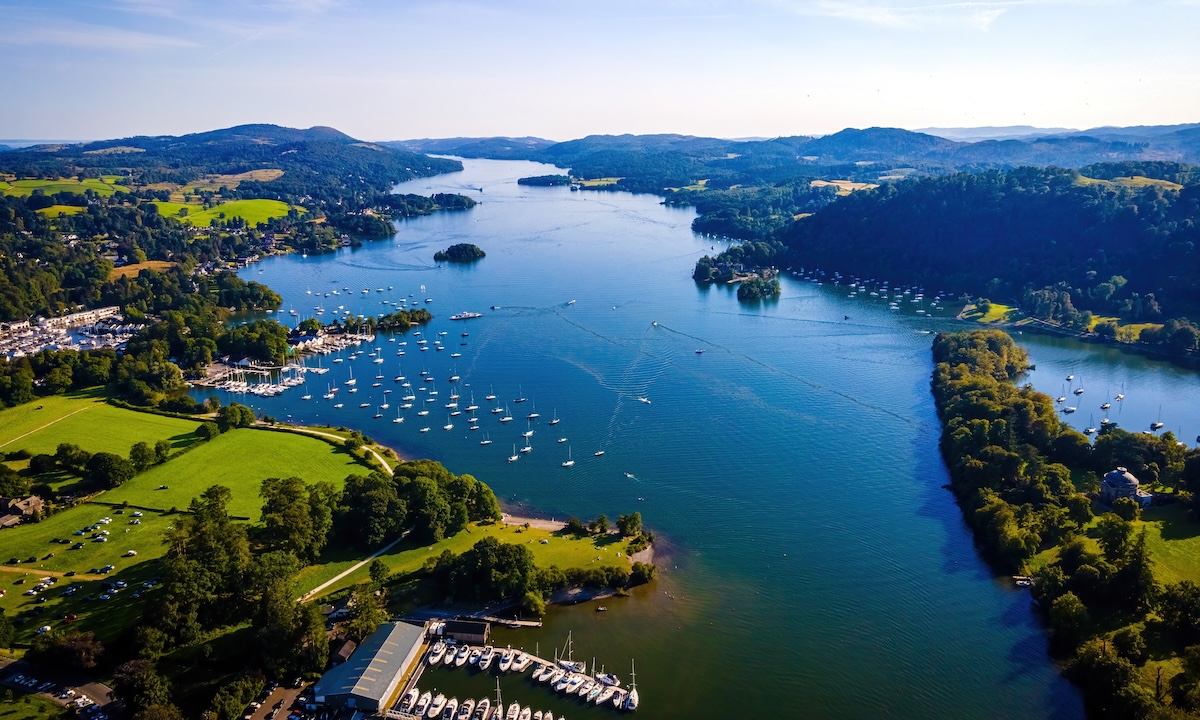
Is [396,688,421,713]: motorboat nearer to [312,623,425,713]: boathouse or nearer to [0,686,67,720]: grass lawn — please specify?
[312,623,425,713]: boathouse

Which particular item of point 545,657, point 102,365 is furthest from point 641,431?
point 102,365

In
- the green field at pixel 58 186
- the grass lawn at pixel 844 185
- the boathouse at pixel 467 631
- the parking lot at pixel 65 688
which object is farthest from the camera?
the grass lawn at pixel 844 185

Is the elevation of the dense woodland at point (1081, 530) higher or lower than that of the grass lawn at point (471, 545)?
higher

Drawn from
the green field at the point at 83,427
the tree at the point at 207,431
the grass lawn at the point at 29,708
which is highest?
the tree at the point at 207,431

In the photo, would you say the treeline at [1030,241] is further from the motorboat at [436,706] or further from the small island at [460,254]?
the motorboat at [436,706]

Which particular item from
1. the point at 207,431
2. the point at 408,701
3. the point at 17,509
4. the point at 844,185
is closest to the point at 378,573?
the point at 408,701

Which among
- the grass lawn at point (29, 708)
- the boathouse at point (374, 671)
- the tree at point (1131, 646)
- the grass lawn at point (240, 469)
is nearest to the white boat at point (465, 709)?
the boathouse at point (374, 671)

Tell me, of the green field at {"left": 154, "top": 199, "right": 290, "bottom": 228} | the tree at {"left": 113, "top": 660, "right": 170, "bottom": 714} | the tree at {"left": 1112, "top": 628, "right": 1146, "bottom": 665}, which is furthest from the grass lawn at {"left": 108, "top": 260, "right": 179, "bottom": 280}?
the tree at {"left": 1112, "top": 628, "right": 1146, "bottom": 665}

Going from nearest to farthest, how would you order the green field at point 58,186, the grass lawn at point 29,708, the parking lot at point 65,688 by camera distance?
the grass lawn at point 29,708 < the parking lot at point 65,688 < the green field at point 58,186
